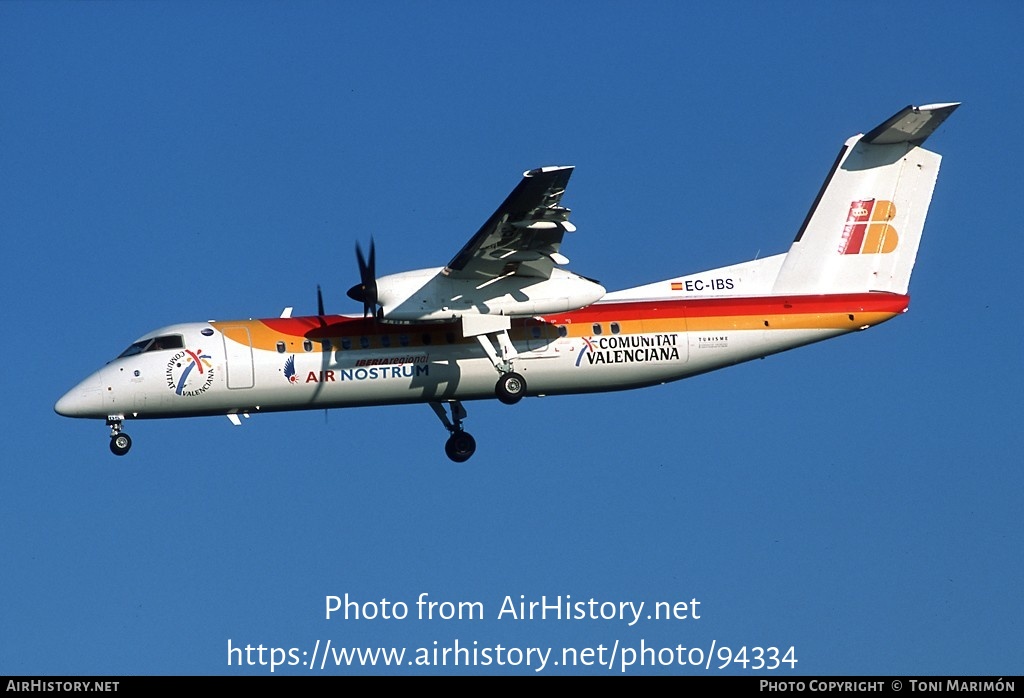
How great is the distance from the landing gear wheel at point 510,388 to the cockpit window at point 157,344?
570cm

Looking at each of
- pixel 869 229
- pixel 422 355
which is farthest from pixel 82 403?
pixel 869 229

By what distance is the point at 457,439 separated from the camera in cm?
2806

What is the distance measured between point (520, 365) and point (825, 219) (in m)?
7.06

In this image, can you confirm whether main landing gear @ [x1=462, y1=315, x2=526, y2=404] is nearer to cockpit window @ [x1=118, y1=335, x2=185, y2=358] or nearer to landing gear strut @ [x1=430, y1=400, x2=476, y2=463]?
landing gear strut @ [x1=430, y1=400, x2=476, y2=463]

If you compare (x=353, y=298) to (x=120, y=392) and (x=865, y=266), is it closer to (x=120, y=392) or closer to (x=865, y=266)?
(x=120, y=392)

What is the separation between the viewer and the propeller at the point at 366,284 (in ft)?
83.0

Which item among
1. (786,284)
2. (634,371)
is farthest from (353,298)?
(786,284)

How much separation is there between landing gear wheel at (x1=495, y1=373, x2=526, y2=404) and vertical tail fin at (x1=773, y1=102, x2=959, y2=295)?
549cm

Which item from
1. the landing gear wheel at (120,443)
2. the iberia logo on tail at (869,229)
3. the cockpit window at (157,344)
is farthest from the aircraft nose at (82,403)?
the iberia logo on tail at (869,229)

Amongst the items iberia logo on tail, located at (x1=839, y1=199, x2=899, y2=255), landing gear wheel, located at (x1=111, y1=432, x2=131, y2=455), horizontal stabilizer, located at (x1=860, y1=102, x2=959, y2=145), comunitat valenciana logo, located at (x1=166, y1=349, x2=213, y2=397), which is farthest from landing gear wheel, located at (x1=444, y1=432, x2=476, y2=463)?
horizontal stabilizer, located at (x1=860, y1=102, x2=959, y2=145)

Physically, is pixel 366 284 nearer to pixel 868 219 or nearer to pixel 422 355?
pixel 422 355

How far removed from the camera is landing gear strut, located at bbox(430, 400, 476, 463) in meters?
28.0

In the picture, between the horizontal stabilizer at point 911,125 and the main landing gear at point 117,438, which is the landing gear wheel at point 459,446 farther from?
the horizontal stabilizer at point 911,125

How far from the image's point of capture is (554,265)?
83.1 feet
